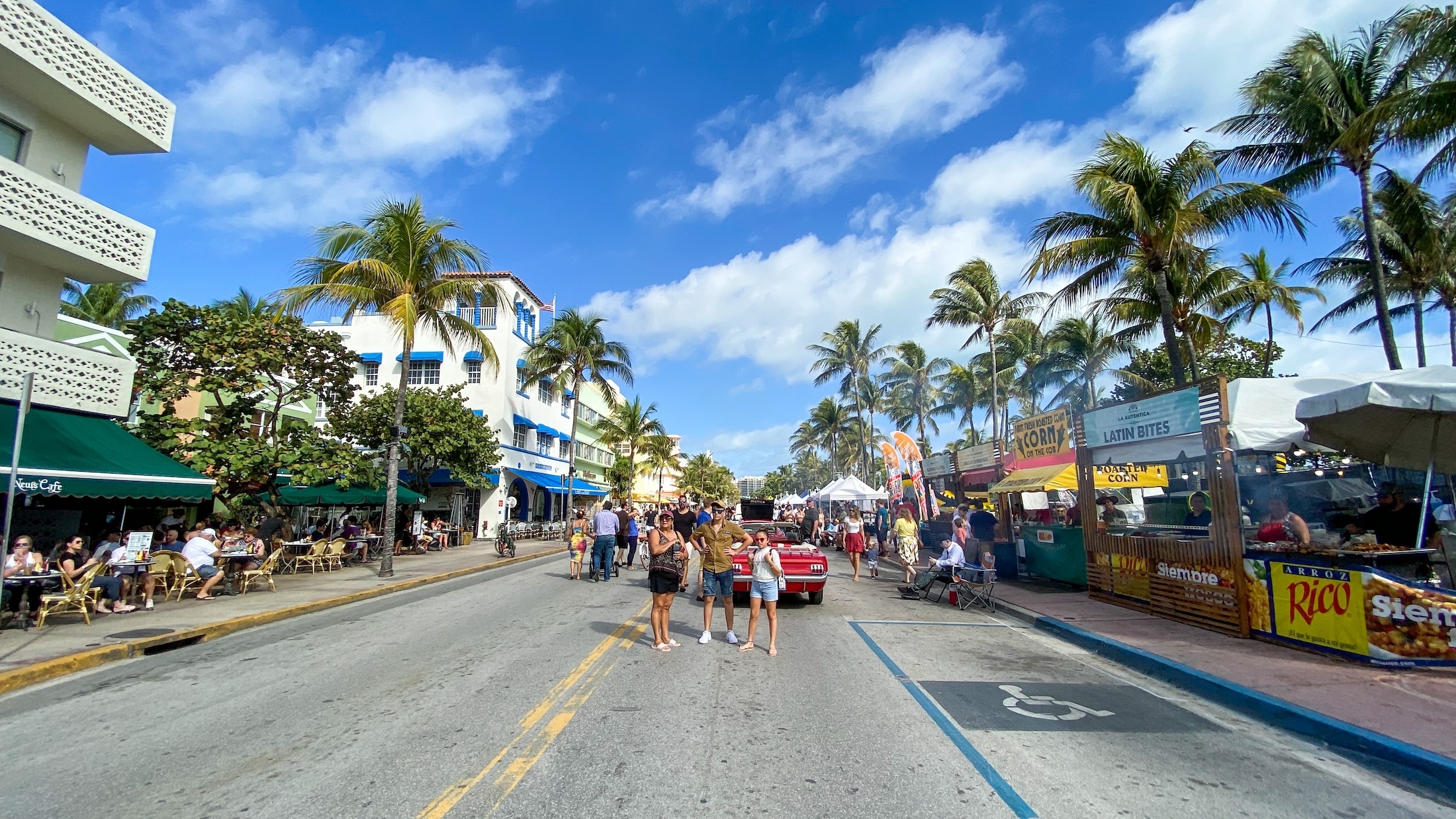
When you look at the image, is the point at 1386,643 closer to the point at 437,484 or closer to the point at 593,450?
the point at 437,484

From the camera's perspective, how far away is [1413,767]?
4715mm

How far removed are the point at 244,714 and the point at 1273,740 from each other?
27.0ft

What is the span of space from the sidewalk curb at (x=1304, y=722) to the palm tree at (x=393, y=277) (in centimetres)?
1541

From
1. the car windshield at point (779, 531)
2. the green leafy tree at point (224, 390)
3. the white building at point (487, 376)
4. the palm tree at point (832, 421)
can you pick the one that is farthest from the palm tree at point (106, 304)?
the palm tree at point (832, 421)

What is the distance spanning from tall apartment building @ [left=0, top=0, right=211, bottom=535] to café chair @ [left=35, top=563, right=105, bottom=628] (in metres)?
1.35

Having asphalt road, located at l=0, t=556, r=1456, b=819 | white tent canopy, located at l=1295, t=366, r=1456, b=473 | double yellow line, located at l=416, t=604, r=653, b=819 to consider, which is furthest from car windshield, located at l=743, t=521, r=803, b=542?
white tent canopy, located at l=1295, t=366, r=1456, b=473

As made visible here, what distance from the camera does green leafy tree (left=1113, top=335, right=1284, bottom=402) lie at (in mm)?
34656

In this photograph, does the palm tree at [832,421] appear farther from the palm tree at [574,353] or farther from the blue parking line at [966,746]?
the blue parking line at [966,746]

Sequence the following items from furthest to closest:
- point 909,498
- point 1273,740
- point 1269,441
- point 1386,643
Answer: point 909,498 < point 1269,441 < point 1386,643 < point 1273,740

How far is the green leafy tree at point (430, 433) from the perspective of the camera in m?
26.2

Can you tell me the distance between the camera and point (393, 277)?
16.9 meters

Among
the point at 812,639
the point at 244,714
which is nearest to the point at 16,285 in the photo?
the point at 244,714

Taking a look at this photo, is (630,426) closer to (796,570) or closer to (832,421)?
(832,421)

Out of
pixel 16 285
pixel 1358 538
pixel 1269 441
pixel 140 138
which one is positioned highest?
pixel 140 138
